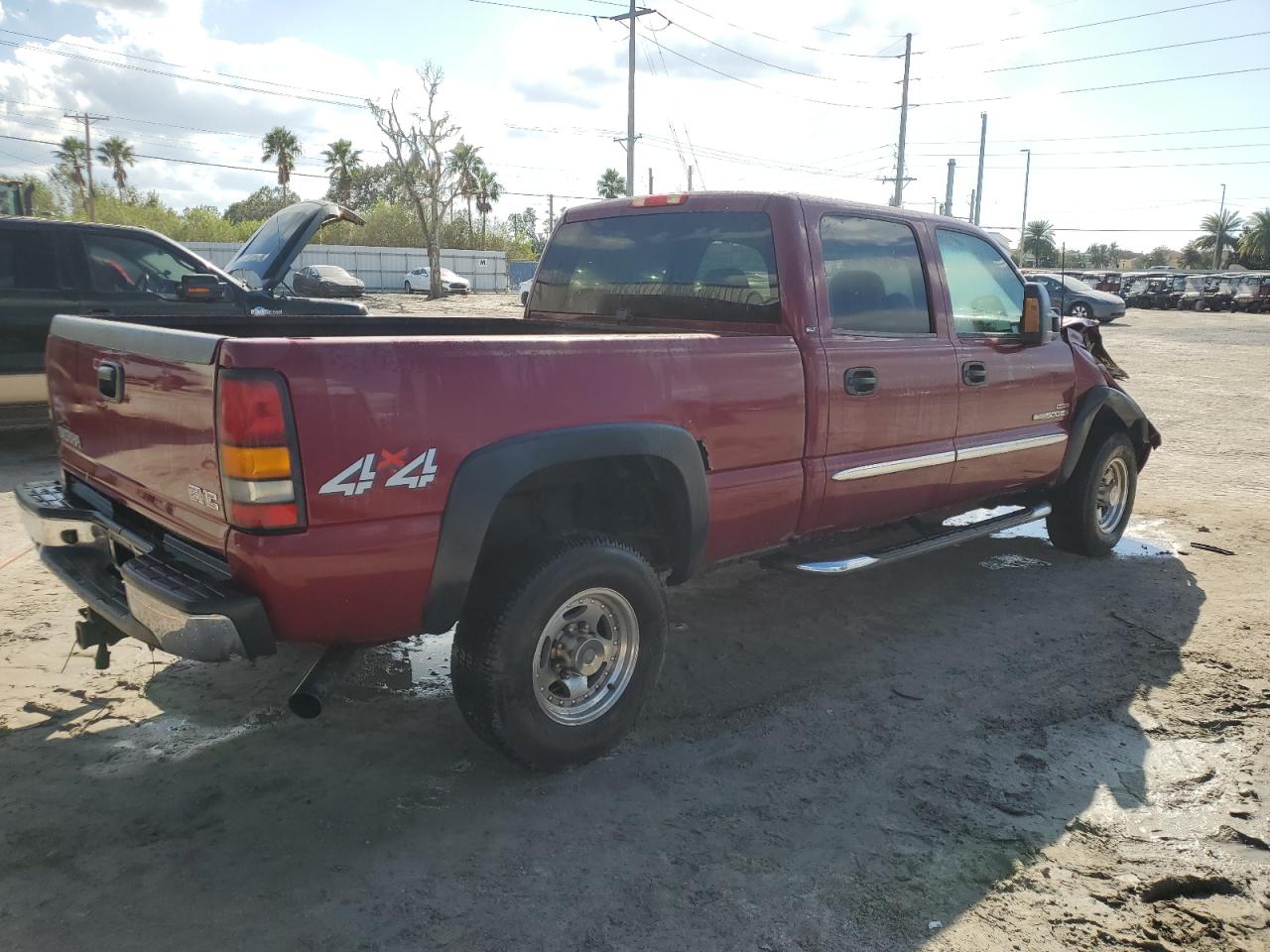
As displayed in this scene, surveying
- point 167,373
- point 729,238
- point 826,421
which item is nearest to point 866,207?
point 729,238

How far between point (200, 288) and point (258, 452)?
17.8ft

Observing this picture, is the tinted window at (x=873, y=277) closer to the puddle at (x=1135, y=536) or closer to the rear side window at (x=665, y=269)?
the rear side window at (x=665, y=269)

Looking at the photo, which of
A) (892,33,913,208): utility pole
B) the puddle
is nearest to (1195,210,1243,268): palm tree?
(892,33,913,208): utility pole

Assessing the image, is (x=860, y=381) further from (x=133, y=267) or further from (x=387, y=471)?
(x=133, y=267)

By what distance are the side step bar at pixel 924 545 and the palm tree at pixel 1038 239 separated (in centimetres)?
7068

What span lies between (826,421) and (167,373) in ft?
7.82

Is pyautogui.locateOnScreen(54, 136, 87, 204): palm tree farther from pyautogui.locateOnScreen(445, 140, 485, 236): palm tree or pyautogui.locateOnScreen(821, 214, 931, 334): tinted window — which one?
pyautogui.locateOnScreen(821, 214, 931, 334): tinted window

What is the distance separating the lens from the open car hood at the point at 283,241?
7.81 metres

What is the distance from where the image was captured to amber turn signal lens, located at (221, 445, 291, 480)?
7.95 ft

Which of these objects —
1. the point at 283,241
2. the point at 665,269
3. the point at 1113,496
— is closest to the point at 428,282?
the point at 283,241

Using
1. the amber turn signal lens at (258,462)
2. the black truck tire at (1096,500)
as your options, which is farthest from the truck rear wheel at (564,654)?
the black truck tire at (1096,500)

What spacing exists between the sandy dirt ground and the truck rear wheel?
0.58ft

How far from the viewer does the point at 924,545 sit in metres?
4.37

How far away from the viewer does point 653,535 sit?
11.7 ft
